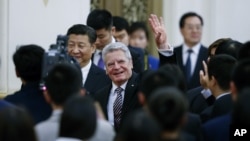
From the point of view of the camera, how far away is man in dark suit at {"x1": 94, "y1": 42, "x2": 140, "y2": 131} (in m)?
9.50

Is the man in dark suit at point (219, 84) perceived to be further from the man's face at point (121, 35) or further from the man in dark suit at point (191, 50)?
the man's face at point (121, 35)

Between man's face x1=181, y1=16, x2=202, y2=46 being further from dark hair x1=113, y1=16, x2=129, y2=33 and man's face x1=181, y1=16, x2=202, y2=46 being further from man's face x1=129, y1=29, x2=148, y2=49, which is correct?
dark hair x1=113, y1=16, x2=129, y2=33

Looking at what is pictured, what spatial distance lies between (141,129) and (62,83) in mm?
1498

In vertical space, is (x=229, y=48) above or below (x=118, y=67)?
above

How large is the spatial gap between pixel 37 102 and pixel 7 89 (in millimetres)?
3913

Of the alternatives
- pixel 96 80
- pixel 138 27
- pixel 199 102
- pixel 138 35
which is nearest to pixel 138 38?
pixel 138 35

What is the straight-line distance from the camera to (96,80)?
10469mm

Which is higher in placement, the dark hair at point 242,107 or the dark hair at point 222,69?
the dark hair at point 242,107

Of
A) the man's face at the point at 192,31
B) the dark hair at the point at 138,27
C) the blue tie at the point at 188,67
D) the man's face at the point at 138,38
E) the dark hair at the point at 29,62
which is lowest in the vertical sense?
the blue tie at the point at 188,67

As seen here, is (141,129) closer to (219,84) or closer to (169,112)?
(169,112)

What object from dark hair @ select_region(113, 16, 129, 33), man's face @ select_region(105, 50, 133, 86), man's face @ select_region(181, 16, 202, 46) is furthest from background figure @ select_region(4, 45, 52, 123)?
man's face @ select_region(181, 16, 202, 46)

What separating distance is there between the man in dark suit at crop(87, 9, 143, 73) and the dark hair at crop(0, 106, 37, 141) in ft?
16.9

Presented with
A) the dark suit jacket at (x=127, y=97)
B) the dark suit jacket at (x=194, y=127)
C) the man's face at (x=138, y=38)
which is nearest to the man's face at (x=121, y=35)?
the man's face at (x=138, y=38)

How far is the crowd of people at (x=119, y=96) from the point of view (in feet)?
21.0
